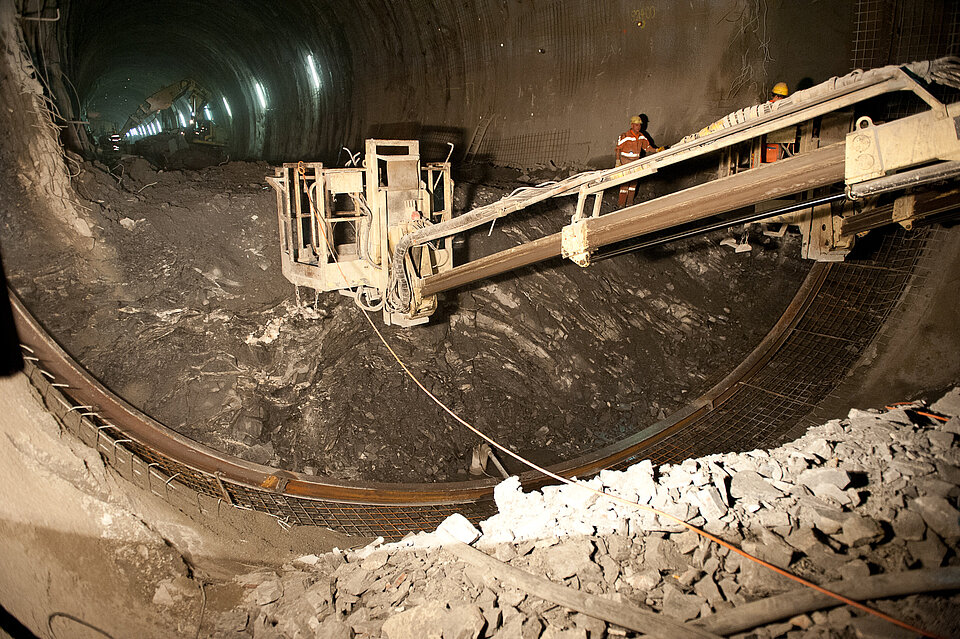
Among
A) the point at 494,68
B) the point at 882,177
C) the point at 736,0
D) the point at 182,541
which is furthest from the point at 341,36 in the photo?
the point at 882,177

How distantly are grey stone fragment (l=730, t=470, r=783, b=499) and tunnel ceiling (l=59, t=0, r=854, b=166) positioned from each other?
6.38 meters

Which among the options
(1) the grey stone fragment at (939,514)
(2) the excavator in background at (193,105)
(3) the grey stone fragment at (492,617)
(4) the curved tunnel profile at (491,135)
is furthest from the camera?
(2) the excavator in background at (193,105)

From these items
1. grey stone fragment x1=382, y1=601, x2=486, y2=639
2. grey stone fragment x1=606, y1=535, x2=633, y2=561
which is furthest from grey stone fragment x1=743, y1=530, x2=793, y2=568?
grey stone fragment x1=382, y1=601, x2=486, y2=639

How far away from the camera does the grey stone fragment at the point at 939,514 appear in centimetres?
293

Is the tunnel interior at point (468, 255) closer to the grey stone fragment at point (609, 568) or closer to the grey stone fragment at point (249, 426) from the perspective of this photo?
the grey stone fragment at point (249, 426)

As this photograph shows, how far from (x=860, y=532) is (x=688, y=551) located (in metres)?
0.84

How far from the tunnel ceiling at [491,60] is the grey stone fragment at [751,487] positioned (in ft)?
20.9

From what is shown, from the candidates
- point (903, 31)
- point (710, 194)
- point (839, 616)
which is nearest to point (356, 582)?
point (839, 616)

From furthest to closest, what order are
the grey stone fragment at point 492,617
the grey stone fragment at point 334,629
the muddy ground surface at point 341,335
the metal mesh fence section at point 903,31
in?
the metal mesh fence section at point 903,31, the muddy ground surface at point 341,335, the grey stone fragment at point 334,629, the grey stone fragment at point 492,617

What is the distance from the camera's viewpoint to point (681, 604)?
9.48 feet

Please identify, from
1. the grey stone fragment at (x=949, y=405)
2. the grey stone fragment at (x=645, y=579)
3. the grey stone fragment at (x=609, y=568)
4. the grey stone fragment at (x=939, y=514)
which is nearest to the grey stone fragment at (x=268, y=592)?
the grey stone fragment at (x=609, y=568)

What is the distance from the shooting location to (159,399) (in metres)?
5.50

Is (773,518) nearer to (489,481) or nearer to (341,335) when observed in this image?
(489,481)

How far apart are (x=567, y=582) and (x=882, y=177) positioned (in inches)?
95.9
